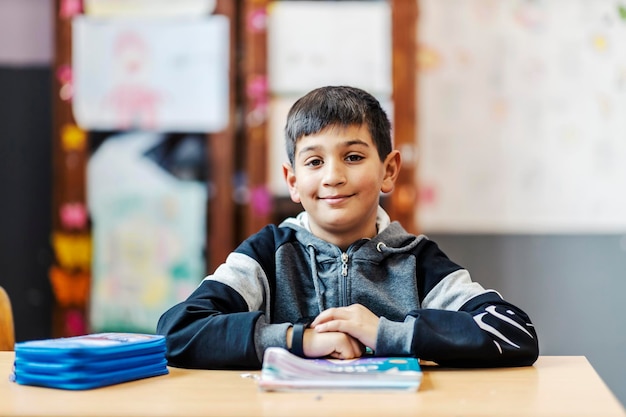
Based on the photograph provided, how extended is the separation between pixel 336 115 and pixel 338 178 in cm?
14

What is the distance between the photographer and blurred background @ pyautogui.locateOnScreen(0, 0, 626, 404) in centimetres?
294

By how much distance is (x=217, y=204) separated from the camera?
2980mm

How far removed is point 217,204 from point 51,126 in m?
0.86

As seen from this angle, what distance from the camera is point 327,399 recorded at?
107 centimetres

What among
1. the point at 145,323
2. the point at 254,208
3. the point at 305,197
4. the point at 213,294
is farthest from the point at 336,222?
the point at 145,323

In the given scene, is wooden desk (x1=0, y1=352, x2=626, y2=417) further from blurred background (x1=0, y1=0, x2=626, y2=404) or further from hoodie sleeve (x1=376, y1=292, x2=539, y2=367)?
blurred background (x1=0, y1=0, x2=626, y2=404)

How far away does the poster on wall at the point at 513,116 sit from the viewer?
10.3ft

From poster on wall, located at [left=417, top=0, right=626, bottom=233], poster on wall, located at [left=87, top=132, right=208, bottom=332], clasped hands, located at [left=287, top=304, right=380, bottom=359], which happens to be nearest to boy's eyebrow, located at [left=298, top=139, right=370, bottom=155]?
clasped hands, located at [left=287, top=304, right=380, bottom=359]

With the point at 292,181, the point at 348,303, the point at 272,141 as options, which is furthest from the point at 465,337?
the point at 272,141

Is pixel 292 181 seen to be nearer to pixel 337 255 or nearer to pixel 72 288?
pixel 337 255

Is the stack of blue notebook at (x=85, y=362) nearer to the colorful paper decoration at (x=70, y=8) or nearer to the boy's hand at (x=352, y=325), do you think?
the boy's hand at (x=352, y=325)

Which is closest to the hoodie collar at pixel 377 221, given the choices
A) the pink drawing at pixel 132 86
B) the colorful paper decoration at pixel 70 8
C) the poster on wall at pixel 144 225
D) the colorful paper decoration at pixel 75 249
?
the poster on wall at pixel 144 225

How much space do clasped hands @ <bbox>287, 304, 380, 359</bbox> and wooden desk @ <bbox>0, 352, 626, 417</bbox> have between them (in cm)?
13

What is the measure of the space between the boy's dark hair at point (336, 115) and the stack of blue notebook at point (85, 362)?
602mm
